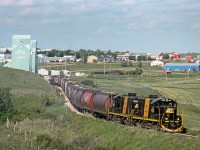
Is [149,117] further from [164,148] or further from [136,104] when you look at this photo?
[164,148]

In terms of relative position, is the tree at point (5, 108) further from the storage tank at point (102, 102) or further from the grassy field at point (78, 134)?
the storage tank at point (102, 102)

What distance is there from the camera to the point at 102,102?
45969mm

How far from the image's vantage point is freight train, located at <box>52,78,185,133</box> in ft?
113

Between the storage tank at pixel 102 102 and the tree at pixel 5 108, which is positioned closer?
the storage tank at pixel 102 102

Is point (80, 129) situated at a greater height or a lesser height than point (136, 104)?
lesser

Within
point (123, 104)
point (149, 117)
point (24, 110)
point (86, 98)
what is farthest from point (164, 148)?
point (24, 110)

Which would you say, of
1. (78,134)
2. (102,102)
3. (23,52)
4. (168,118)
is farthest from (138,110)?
(23,52)

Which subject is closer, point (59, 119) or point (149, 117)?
point (149, 117)

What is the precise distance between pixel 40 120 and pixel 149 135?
20612 millimetres

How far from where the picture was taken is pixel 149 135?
33.0m

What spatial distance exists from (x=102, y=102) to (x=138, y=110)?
8497 mm

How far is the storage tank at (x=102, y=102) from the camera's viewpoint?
4438 cm

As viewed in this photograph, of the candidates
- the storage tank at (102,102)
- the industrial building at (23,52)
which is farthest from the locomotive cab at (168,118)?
the industrial building at (23,52)

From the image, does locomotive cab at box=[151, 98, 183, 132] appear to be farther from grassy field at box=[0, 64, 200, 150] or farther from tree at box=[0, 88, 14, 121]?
tree at box=[0, 88, 14, 121]
